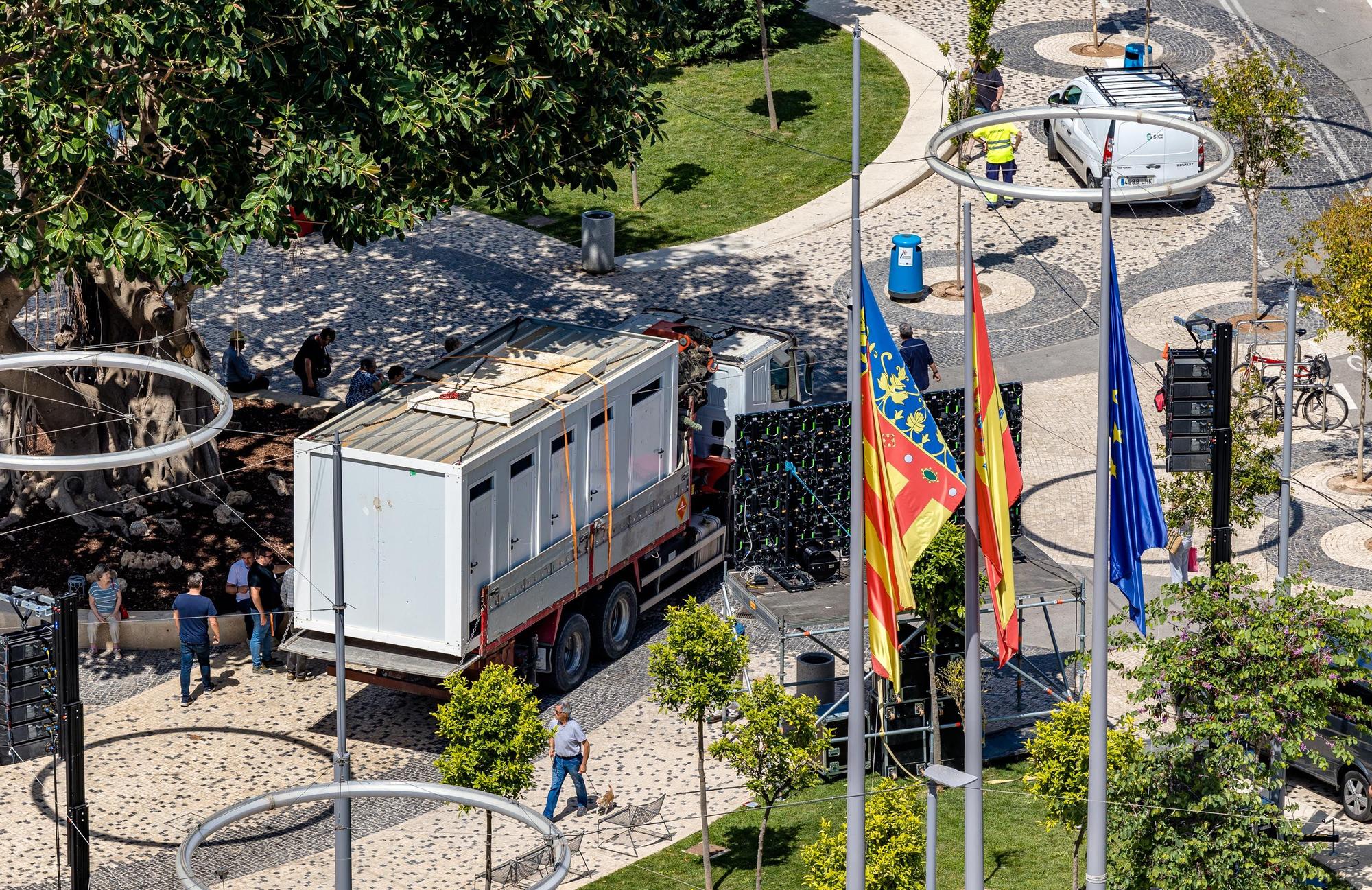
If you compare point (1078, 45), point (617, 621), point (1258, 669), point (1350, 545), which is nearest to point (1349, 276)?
point (1350, 545)

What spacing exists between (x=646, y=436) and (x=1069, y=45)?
25.1m

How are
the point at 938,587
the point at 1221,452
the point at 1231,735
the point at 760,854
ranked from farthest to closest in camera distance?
the point at 938,587
the point at 1221,452
the point at 760,854
the point at 1231,735

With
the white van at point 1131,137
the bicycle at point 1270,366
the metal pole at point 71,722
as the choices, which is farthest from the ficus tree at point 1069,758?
the white van at point 1131,137

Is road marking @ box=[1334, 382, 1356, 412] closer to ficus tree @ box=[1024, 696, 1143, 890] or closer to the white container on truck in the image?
the white container on truck

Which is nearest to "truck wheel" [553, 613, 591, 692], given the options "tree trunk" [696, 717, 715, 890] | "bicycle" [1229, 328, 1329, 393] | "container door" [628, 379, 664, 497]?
"container door" [628, 379, 664, 497]

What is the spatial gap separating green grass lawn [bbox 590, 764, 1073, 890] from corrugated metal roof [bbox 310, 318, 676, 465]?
5.25 metres

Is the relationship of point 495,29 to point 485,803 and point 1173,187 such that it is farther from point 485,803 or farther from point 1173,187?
point 485,803

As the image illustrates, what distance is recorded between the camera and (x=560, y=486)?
1078 inches

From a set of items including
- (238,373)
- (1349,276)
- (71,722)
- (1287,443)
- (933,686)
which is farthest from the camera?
(238,373)

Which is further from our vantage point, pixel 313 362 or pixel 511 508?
pixel 313 362

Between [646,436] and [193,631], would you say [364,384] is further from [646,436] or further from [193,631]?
[193,631]

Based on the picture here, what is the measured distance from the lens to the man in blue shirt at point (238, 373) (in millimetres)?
35844

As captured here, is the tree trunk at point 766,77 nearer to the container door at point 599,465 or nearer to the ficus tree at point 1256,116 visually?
the ficus tree at point 1256,116

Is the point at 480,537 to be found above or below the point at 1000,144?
below
